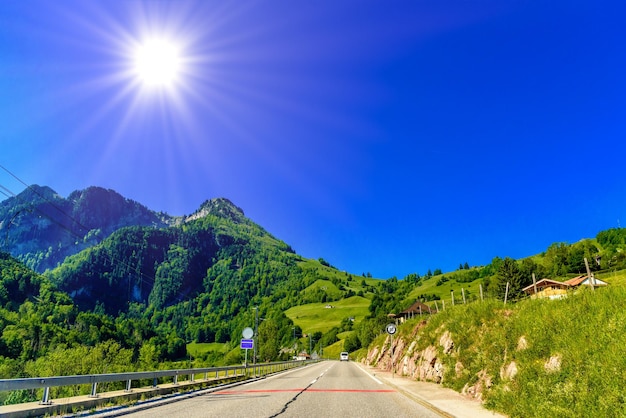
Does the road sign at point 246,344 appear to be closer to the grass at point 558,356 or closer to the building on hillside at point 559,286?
the grass at point 558,356

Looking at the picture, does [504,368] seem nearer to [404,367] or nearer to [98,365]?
[404,367]

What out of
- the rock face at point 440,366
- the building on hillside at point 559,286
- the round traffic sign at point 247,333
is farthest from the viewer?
the round traffic sign at point 247,333

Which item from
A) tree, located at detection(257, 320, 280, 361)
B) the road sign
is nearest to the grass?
the road sign

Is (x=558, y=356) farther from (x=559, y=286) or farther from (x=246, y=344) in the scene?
(x=559, y=286)

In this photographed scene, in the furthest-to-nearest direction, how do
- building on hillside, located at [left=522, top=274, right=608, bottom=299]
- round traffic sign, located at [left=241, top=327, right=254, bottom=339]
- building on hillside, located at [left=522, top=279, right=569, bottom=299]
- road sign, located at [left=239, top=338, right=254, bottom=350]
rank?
1. round traffic sign, located at [left=241, top=327, right=254, bottom=339]
2. road sign, located at [left=239, top=338, right=254, bottom=350]
3. building on hillside, located at [left=522, top=274, right=608, bottom=299]
4. building on hillside, located at [left=522, top=279, right=569, bottom=299]

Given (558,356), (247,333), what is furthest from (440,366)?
(247,333)

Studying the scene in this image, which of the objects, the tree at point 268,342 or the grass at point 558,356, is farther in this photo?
the tree at point 268,342

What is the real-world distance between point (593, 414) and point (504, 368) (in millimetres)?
6000

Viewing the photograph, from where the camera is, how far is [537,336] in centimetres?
1172

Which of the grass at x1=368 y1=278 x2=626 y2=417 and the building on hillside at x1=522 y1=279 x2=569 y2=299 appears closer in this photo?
the grass at x1=368 y1=278 x2=626 y2=417

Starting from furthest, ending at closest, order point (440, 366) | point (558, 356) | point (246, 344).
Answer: point (246, 344), point (440, 366), point (558, 356)

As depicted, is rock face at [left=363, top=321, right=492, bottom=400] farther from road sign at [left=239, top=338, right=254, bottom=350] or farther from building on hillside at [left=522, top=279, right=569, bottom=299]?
road sign at [left=239, top=338, right=254, bottom=350]

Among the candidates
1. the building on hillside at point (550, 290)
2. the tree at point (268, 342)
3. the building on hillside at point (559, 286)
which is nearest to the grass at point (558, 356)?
the building on hillside at point (550, 290)

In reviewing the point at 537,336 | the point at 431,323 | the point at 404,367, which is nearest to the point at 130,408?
the point at 537,336
